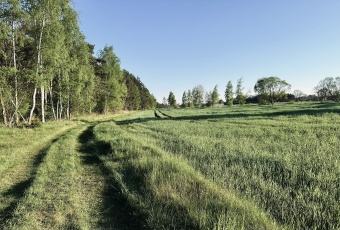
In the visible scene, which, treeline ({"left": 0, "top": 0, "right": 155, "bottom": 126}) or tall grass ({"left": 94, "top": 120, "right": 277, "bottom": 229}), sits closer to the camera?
tall grass ({"left": 94, "top": 120, "right": 277, "bottom": 229})

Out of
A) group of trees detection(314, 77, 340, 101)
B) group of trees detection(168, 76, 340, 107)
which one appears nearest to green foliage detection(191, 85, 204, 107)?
group of trees detection(168, 76, 340, 107)

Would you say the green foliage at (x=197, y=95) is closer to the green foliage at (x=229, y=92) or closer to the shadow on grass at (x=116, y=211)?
the green foliage at (x=229, y=92)

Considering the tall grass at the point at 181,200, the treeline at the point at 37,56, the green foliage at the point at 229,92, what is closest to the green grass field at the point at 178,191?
the tall grass at the point at 181,200

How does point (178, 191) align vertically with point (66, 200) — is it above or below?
above

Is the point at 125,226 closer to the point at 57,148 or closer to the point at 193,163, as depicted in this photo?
the point at 193,163

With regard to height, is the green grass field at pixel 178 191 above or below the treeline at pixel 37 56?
below

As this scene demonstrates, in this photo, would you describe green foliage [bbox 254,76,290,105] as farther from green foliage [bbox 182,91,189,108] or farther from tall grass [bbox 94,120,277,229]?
tall grass [bbox 94,120,277,229]

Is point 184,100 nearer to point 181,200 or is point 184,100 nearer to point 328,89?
point 328,89

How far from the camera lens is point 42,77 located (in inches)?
838

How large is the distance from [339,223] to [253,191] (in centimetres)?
184

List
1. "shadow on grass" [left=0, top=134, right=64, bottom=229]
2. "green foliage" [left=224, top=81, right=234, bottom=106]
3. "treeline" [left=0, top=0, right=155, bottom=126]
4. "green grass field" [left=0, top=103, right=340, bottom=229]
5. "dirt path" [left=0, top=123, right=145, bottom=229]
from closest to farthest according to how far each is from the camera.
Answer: "green grass field" [left=0, top=103, right=340, bottom=229] < "dirt path" [left=0, top=123, right=145, bottom=229] < "shadow on grass" [left=0, top=134, right=64, bottom=229] < "treeline" [left=0, top=0, right=155, bottom=126] < "green foliage" [left=224, top=81, right=234, bottom=106]

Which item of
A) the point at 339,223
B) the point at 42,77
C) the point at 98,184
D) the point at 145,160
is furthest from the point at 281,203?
the point at 42,77

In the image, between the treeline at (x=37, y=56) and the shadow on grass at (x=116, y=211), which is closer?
the shadow on grass at (x=116, y=211)

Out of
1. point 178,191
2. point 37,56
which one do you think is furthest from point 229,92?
point 178,191
